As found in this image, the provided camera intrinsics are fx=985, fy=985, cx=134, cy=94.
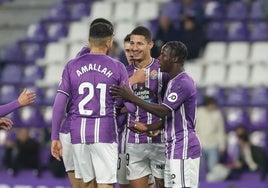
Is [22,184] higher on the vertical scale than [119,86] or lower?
lower

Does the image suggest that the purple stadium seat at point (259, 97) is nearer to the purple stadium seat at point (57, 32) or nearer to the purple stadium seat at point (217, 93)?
the purple stadium seat at point (217, 93)

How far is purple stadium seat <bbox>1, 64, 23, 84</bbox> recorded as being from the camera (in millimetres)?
19734

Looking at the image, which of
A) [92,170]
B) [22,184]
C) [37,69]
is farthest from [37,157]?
[92,170]

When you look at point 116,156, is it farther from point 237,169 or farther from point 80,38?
point 80,38

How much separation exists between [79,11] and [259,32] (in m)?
4.15

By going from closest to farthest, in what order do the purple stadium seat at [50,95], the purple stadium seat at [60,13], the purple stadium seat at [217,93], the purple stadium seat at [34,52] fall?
the purple stadium seat at [217,93] → the purple stadium seat at [50,95] → the purple stadium seat at [34,52] → the purple stadium seat at [60,13]

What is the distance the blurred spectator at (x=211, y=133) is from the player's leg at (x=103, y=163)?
20.3 feet

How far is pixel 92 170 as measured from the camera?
9945 mm

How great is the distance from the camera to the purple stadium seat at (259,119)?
659 inches

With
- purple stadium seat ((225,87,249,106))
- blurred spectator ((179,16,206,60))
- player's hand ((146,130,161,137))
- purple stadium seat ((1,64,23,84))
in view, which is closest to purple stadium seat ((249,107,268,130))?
purple stadium seat ((225,87,249,106))

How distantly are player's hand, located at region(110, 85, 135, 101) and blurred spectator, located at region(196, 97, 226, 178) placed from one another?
247 inches

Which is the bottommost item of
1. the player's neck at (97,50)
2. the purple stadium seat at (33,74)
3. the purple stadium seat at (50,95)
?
the purple stadium seat at (50,95)

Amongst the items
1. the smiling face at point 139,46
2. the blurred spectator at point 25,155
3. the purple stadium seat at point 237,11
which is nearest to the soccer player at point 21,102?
the smiling face at point 139,46

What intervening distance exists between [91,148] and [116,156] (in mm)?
279
